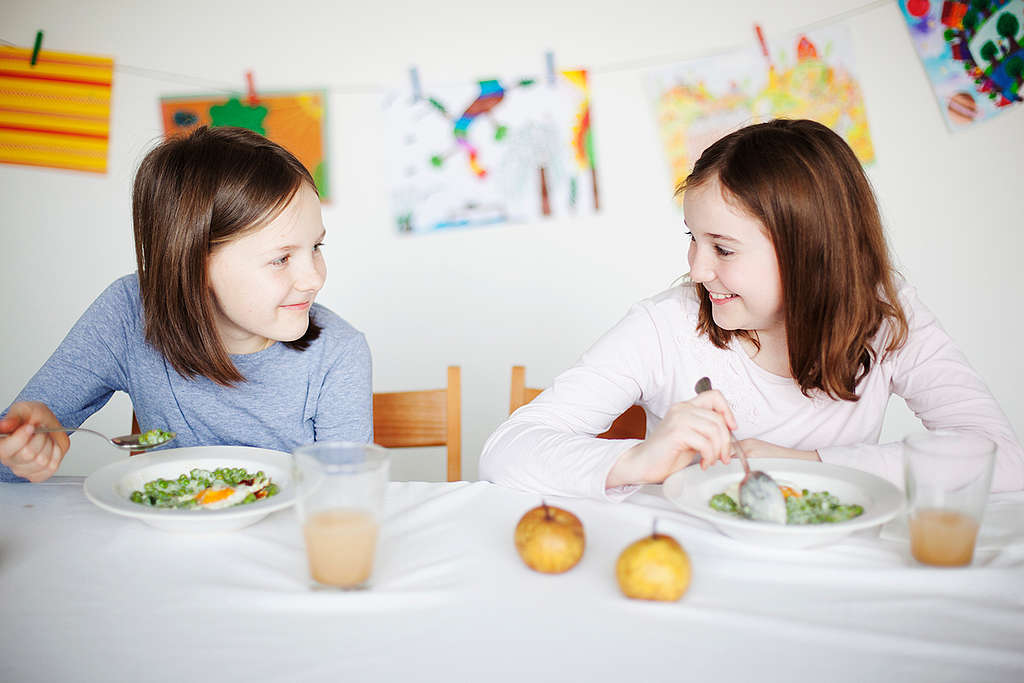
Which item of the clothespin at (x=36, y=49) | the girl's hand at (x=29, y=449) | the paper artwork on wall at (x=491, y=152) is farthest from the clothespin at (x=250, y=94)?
the girl's hand at (x=29, y=449)

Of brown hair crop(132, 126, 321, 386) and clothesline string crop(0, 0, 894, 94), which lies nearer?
brown hair crop(132, 126, 321, 386)

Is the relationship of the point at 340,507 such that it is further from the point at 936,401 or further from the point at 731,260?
the point at 936,401

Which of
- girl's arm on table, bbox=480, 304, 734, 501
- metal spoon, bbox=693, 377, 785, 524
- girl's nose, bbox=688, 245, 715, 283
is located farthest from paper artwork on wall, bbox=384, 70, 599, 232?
metal spoon, bbox=693, 377, 785, 524

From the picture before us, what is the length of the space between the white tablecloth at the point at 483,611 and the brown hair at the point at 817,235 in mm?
329

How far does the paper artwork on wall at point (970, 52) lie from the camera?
87.7 inches

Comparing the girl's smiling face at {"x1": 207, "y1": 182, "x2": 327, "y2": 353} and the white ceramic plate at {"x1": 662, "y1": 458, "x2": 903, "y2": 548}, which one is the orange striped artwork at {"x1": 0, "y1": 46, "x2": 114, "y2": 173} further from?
the white ceramic plate at {"x1": 662, "y1": 458, "x2": 903, "y2": 548}

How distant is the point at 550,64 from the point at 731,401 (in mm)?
1494

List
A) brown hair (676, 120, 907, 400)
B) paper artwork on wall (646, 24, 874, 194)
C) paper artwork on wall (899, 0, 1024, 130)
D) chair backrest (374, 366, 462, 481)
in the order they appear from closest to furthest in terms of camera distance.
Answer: brown hair (676, 120, 907, 400) → chair backrest (374, 366, 462, 481) → paper artwork on wall (899, 0, 1024, 130) → paper artwork on wall (646, 24, 874, 194)

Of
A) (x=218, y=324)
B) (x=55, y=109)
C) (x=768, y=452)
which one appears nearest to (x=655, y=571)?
(x=768, y=452)

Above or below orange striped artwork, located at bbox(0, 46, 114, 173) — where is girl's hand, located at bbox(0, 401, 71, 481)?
below

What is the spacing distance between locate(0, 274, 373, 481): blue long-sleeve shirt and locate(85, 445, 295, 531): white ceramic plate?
23cm

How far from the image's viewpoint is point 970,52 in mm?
2268

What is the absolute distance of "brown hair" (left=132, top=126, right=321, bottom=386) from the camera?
1.17 m

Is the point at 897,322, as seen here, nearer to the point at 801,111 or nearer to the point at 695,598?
the point at 695,598
